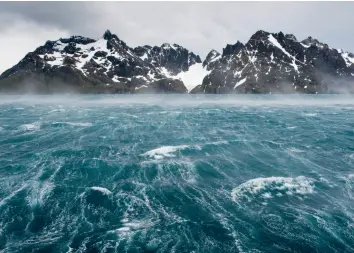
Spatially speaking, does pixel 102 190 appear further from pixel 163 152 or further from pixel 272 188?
pixel 272 188

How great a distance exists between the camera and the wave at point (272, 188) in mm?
24078

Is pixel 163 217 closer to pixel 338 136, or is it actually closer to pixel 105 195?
pixel 105 195

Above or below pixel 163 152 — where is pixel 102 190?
below

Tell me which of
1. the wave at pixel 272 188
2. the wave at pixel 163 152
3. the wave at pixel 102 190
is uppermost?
the wave at pixel 272 188

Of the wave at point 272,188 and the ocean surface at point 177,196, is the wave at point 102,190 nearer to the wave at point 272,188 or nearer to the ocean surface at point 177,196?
the ocean surface at point 177,196

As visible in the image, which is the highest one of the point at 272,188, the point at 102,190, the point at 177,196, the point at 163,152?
the point at 272,188

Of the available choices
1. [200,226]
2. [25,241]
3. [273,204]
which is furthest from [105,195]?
[273,204]

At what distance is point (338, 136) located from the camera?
50.7m

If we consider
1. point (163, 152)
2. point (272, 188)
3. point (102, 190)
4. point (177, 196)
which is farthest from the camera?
point (163, 152)

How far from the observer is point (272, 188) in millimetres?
25500

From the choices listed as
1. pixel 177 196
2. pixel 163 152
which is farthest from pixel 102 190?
pixel 163 152

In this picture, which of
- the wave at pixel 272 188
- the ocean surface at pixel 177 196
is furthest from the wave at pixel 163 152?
the wave at pixel 272 188

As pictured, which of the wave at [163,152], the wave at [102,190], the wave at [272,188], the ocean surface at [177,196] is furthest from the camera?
the wave at [163,152]

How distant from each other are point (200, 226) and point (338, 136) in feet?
144
